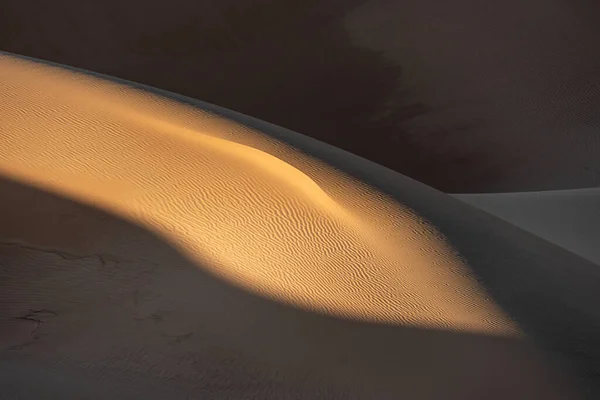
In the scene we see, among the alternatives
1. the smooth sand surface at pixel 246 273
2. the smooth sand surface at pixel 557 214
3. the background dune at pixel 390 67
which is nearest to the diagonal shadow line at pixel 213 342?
the smooth sand surface at pixel 246 273

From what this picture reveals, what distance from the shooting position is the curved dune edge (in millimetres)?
2617

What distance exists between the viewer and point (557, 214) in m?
4.50

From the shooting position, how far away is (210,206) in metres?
2.97

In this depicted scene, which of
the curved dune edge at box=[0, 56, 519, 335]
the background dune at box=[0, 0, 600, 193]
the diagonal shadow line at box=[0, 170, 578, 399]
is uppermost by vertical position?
the background dune at box=[0, 0, 600, 193]

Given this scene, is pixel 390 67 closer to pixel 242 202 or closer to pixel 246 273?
pixel 242 202

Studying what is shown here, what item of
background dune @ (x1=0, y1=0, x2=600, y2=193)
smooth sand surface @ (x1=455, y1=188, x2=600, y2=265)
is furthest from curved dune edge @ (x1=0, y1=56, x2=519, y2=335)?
background dune @ (x1=0, y1=0, x2=600, y2=193)

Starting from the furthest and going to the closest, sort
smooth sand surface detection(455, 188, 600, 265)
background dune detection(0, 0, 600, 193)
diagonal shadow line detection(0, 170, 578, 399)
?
1. background dune detection(0, 0, 600, 193)
2. smooth sand surface detection(455, 188, 600, 265)
3. diagonal shadow line detection(0, 170, 578, 399)

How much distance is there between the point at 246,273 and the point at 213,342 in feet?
1.21

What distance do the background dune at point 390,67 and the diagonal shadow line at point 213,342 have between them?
377cm

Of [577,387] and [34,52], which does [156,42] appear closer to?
[34,52]

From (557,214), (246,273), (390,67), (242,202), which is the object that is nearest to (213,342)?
(246,273)

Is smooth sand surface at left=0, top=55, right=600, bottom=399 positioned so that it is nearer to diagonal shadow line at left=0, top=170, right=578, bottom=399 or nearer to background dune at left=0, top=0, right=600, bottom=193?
diagonal shadow line at left=0, top=170, right=578, bottom=399

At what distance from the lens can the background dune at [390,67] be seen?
21.0ft

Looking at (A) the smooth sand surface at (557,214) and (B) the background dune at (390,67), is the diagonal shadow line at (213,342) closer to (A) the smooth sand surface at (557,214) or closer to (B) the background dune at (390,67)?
(A) the smooth sand surface at (557,214)
